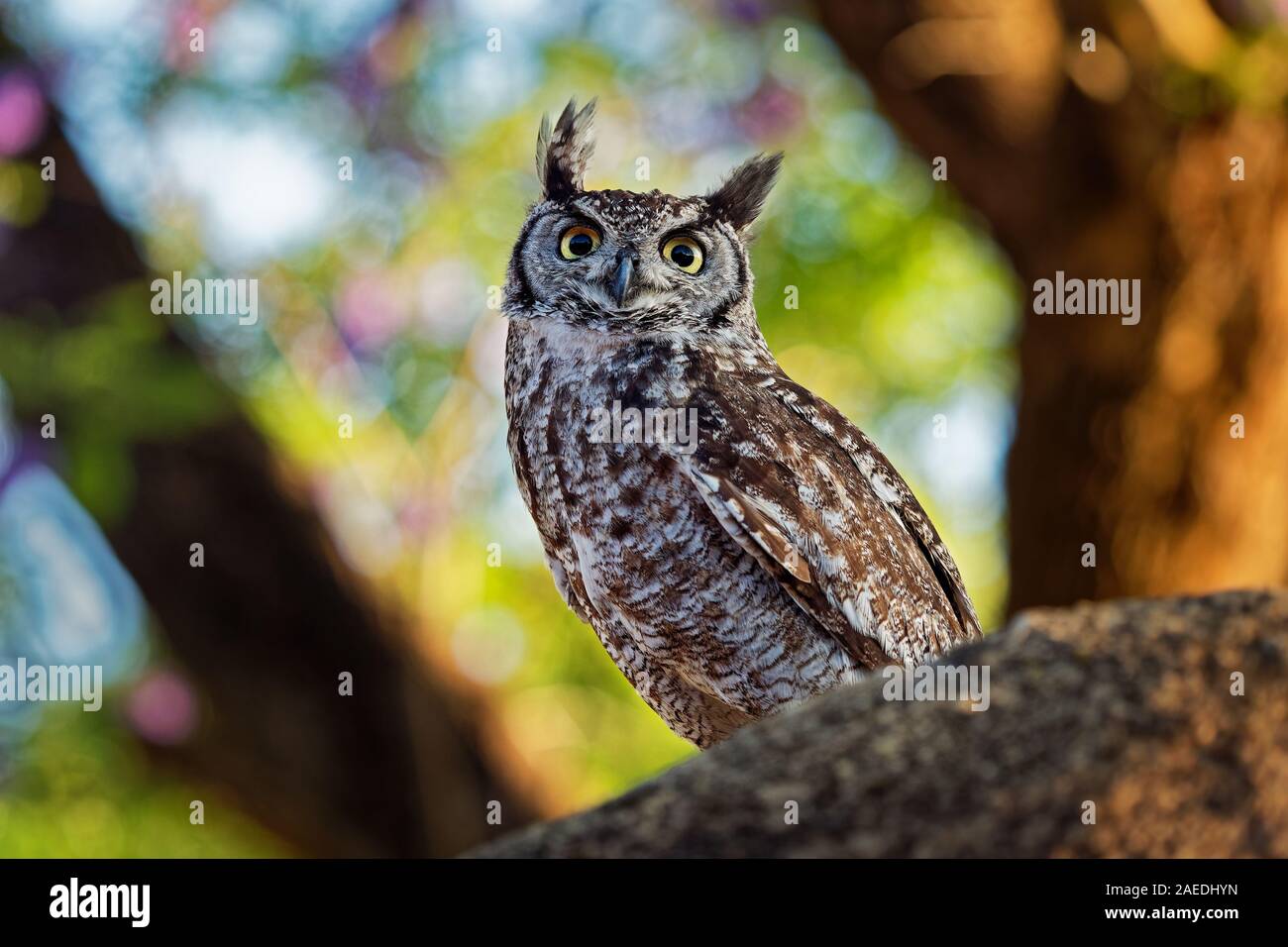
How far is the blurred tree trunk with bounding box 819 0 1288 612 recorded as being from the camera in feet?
14.1

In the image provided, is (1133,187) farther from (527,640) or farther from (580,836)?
(527,640)

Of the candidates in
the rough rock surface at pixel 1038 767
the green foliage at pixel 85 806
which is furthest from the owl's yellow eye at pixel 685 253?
the green foliage at pixel 85 806

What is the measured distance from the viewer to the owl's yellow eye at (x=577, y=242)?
2682 millimetres

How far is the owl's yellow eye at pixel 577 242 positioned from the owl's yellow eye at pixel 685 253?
0.16m

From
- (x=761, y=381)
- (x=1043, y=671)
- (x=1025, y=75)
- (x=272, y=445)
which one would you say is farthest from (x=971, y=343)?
(x=1043, y=671)

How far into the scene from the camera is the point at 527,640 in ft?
25.1

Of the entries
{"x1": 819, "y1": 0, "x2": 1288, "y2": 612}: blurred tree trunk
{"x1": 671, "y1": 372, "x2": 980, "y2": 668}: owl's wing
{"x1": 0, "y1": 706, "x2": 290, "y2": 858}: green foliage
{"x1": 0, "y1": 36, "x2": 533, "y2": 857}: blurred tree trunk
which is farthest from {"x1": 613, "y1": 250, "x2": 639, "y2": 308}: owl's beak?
{"x1": 0, "y1": 706, "x2": 290, "y2": 858}: green foliage

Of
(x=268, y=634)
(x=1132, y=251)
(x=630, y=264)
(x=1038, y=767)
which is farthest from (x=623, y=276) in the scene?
(x=268, y=634)

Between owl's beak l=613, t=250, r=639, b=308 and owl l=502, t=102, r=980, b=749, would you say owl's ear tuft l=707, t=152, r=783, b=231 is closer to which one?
owl l=502, t=102, r=980, b=749

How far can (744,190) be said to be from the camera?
9.07ft

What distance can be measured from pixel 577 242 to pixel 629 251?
0.53ft

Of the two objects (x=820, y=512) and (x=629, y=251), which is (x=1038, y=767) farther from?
(x=629, y=251)

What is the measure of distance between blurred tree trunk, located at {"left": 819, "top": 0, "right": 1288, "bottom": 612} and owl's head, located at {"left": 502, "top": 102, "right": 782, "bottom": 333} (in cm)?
211
